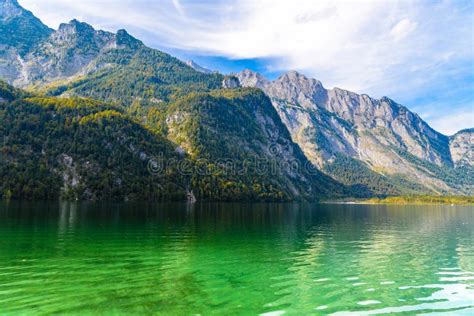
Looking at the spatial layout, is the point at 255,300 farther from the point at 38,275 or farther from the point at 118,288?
the point at 38,275

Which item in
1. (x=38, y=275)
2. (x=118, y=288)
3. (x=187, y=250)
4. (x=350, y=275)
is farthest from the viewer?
(x=187, y=250)

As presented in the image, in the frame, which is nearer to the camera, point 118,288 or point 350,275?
point 118,288

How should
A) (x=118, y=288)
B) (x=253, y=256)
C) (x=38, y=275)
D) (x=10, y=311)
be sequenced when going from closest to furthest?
(x=10, y=311) < (x=118, y=288) < (x=38, y=275) < (x=253, y=256)

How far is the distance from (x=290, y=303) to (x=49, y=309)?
15.1 meters

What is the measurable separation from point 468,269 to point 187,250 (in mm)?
32249

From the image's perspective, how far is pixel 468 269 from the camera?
38.0m

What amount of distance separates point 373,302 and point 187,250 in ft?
86.7

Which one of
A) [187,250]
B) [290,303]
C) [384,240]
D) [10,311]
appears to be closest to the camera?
[10,311]

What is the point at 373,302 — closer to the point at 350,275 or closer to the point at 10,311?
the point at 350,275

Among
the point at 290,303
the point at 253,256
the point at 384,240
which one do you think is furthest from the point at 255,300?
the point at 384,240

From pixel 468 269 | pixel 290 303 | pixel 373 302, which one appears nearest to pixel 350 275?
pixel 373 302

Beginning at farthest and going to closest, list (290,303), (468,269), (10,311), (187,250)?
(187,250) → (468,269) → (290,303) → (10,311)

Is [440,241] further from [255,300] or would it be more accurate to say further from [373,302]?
[255,300]

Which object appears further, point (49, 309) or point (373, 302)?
point (373, 302)
